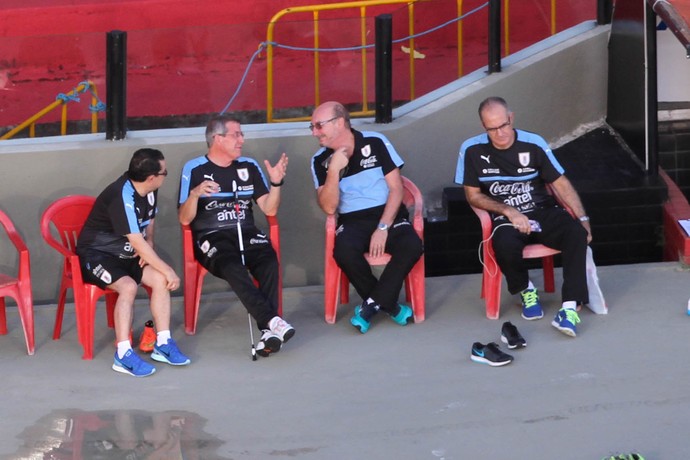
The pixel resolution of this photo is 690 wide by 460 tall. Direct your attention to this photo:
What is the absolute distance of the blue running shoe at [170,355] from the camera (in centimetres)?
646

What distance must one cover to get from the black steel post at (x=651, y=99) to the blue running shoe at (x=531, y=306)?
77.0 inches

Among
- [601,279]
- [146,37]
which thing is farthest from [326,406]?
[146,37]

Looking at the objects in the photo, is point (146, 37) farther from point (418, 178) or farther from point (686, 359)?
point (686, 359)

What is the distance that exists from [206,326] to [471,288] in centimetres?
168

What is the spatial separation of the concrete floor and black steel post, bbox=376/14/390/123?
59.1 inches

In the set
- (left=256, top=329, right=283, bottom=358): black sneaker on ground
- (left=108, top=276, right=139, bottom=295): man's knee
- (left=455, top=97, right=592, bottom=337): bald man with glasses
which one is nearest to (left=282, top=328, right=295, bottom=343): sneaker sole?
(left=256, top=329, right=283, bottom=358): black sneaker on ground

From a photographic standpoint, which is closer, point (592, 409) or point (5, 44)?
point (592, 409)

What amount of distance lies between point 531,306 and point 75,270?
2.57 metres

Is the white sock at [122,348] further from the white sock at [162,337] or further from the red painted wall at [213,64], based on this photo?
the red painted wall at [213,64]

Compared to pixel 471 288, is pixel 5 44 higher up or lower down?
higher up

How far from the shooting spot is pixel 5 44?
7.90 meters

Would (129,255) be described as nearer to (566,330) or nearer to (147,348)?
(147,348)

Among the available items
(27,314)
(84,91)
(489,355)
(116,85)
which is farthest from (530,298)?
(84,91)

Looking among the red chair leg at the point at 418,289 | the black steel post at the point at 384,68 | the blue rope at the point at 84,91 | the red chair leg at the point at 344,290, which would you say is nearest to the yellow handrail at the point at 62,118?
the blue rope at the point at 84,91
